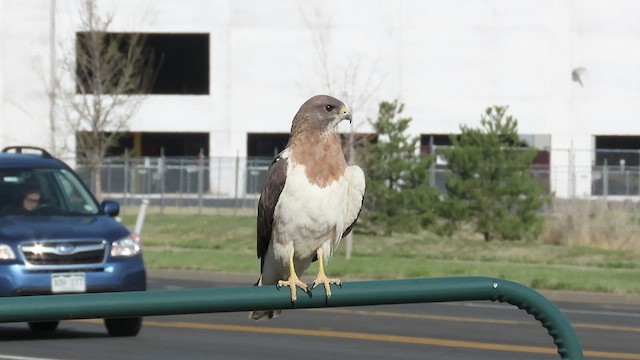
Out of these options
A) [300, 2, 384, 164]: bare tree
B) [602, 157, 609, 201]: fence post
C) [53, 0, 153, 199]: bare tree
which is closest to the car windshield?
[53, 0, 153, 199]: bare tree

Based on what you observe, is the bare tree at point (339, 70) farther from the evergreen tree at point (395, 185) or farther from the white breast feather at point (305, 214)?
the white breast feather at point (305, 214)

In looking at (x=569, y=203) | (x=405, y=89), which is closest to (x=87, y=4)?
(x=405, y=89)

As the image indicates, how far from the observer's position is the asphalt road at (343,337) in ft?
43.0

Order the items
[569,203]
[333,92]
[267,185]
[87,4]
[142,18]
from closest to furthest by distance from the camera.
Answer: [267,185] < [569,203] < [87,4] < [333,92] < [142,18]

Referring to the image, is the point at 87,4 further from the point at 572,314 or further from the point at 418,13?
the point at 572,314

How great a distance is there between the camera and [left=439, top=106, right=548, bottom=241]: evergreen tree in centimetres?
3109

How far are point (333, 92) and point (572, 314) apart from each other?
3079cm

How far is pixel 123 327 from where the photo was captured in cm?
1427

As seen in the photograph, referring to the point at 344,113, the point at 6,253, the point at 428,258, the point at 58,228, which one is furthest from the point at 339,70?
the point at 344,113

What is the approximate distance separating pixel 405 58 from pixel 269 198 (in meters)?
46.4

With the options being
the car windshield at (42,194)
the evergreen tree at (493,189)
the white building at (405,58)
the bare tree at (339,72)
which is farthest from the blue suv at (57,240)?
the white building at (405,58)

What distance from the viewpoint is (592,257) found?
26562 mm

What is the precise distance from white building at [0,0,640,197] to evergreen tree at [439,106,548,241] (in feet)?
61.8

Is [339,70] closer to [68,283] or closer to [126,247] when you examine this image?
[126,247]
